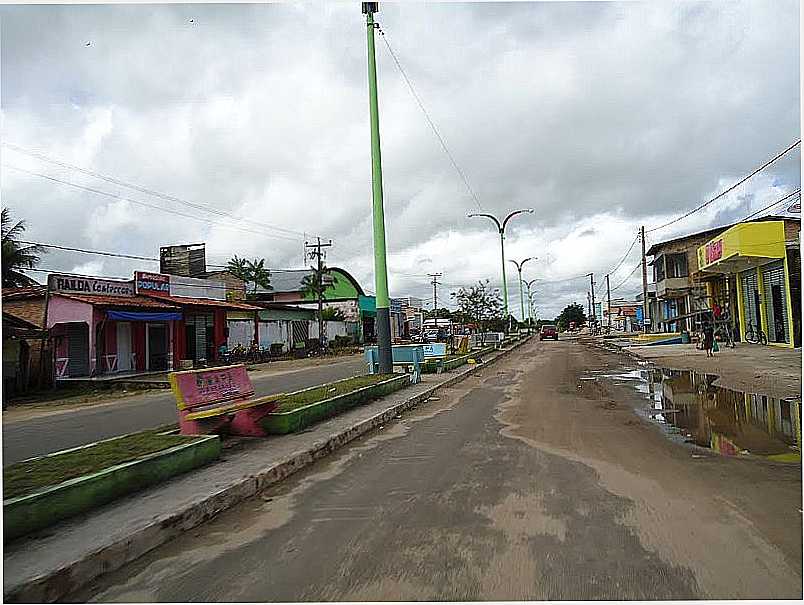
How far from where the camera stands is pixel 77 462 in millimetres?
6828

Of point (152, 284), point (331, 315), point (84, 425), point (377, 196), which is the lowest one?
point (84, 425)

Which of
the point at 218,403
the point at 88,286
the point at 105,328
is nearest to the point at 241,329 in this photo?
the point at 105,328

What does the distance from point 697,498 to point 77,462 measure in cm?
576

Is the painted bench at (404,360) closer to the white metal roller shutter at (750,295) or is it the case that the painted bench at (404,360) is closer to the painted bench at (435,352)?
the painted bench at (435,352)

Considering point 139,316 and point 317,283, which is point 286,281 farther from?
point 139,316

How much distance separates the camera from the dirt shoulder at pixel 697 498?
14.5ft

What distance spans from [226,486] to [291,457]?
1.46m

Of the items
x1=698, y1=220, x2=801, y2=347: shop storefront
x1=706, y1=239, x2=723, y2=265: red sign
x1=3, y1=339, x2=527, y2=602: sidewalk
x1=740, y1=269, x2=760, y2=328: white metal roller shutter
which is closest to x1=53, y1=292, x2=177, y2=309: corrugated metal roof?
x1=3, y1=339, x2=527, y2=602: sidewalk

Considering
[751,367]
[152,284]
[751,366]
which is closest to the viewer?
[751,367]

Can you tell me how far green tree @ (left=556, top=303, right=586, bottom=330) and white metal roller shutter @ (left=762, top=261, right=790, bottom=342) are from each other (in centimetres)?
10314

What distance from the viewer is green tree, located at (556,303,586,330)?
13712cm

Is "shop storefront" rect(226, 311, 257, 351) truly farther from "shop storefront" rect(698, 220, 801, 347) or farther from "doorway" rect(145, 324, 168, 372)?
"shop storefront" rect(698, 220, 801, 347)

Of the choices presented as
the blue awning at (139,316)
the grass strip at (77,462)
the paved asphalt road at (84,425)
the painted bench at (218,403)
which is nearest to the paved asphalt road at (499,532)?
the grass strip at (77,462)

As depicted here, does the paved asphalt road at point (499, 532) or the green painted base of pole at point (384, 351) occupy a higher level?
the green painted base of pole at point (384, 351)
